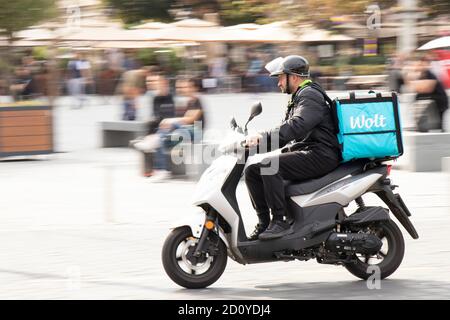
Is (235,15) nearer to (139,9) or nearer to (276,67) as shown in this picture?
(139,9)

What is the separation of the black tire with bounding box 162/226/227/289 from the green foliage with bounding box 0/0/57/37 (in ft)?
56.1

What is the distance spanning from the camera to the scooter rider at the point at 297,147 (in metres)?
6.86

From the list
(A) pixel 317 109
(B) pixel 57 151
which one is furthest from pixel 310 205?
(B) pixel 57 151

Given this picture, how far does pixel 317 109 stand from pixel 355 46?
40.2 metres

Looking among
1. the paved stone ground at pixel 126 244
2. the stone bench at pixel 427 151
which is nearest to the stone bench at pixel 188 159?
the paved stone ground at pixel 126 244

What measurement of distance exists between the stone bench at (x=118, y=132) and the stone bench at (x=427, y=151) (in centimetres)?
555

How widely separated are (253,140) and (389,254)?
134cm

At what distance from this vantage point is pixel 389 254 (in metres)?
7.18

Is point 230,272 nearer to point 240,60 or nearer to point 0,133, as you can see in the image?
point 0,133

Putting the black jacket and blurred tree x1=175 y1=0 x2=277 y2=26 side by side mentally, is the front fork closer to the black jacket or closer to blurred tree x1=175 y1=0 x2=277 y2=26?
the black jacket

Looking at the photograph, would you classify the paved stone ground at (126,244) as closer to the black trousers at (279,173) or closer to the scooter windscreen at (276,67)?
the black trousers at (279,173)

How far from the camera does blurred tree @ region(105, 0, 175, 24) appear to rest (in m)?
58.3

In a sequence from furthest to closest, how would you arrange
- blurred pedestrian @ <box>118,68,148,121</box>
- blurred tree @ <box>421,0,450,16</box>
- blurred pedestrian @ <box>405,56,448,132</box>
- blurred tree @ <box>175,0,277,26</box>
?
blurred tree @ <box>175,0,277,26</box> → blurred tree @ <box>421,0,450,16</box> → blurred pedestrian @ <box>118,68,148,121</box> → blurred pedestrian @ <box>405,56,448,132</box>

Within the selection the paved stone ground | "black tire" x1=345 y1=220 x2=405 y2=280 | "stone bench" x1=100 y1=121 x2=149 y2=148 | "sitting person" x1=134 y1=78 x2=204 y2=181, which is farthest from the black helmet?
"stone bench" x1=100 y1=121 x2=149 y2=148
